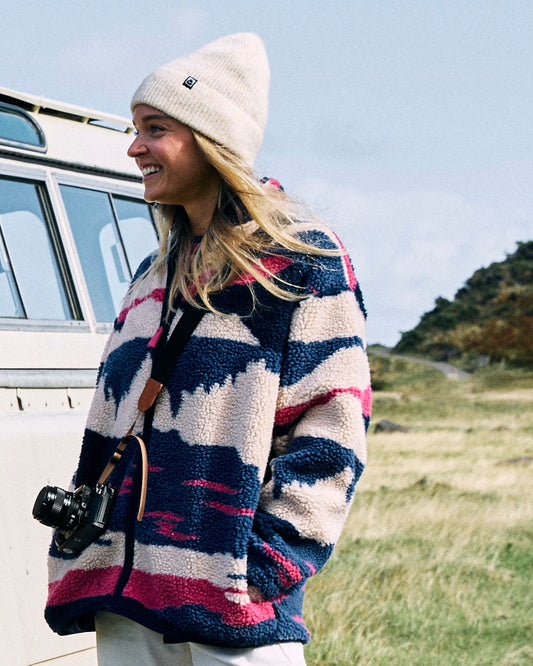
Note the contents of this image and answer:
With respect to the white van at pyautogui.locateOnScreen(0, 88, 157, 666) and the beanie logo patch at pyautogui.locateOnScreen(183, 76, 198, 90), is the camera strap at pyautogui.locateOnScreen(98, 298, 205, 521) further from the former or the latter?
the white van at pyautogui.locateOnScreen(0, 88, 157, 666)

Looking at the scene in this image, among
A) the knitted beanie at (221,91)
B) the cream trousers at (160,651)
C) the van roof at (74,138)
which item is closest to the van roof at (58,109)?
the van roof at (74,138)

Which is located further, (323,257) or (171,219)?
(171,219)

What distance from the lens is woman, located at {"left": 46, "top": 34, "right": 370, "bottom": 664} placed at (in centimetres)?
180

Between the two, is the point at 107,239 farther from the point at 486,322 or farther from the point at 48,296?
the point at 486,322

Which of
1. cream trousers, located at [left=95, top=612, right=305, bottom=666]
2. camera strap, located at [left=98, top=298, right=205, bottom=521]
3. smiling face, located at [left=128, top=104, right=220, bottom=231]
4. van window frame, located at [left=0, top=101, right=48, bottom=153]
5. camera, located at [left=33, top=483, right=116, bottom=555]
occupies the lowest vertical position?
cream trousers, located at [left=95, top=612, right=305, bottom=666]

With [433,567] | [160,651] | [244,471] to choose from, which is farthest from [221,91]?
[433,567]

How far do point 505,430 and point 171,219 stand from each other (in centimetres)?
1463

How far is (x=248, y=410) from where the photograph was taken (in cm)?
183

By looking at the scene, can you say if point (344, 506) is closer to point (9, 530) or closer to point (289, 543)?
point (289, 543)

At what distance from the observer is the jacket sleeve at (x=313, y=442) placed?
1797 mm

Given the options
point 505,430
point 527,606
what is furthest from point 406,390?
point 527,606

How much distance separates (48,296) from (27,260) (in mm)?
159

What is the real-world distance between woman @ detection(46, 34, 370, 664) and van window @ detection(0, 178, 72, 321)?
1595mm

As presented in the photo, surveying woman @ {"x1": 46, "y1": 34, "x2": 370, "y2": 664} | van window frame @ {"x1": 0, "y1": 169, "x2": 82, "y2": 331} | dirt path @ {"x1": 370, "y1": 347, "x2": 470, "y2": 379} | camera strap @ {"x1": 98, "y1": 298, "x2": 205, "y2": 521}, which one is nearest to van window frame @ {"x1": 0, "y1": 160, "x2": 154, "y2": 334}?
van window frame @ {"x1": 0, "y1": 169, "x2": 82, "y2": 331}
